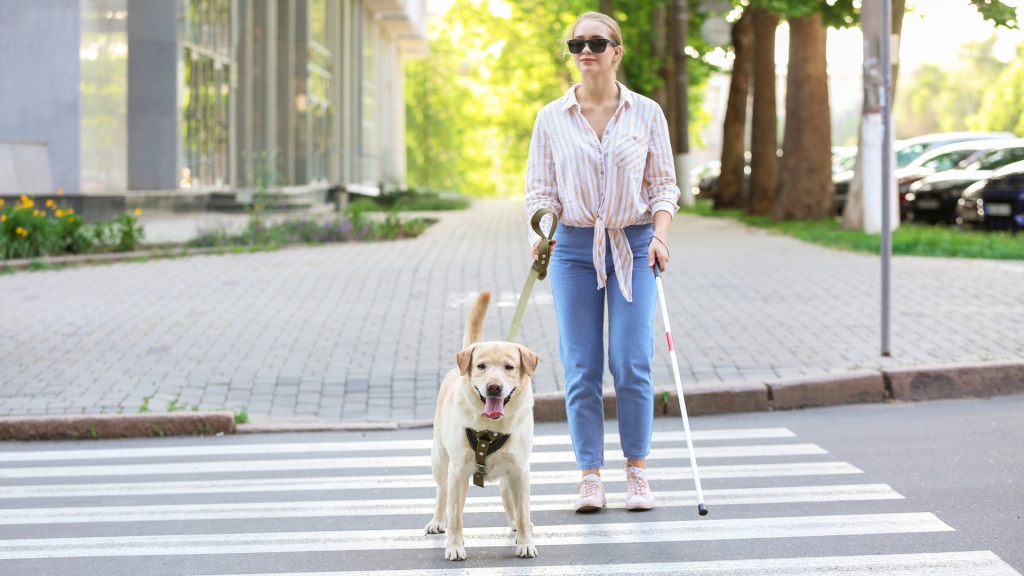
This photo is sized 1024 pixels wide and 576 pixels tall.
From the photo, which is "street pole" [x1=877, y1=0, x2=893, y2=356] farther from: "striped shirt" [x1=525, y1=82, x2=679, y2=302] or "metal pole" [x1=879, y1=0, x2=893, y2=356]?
"striped shirt" [x1=525, y1=82, x2=679, y2=302]

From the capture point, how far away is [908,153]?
26.5m

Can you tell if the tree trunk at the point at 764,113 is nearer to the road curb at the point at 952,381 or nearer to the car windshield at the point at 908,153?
the car windshield at the point at 908,153

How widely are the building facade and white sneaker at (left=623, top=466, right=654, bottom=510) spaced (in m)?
13.8

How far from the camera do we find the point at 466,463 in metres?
4.13

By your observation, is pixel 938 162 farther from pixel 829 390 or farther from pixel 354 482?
pixel 354 482

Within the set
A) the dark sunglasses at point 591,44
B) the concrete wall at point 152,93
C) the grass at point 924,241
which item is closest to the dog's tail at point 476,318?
the dark sunglasses at point 591,44

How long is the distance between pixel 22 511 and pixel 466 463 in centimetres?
237

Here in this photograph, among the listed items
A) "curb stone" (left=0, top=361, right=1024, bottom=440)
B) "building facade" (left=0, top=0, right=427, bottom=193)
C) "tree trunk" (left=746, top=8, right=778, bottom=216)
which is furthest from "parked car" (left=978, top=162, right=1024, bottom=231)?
"building facade" (left=0, top=0, right=427, bottom=193)

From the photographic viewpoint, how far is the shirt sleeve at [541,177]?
481cm

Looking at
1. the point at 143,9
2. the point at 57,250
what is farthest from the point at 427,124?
the point at 57,250

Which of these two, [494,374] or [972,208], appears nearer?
[494,374]

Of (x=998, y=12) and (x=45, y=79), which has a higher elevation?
(x=998, y=12)

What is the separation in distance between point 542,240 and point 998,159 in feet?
62.3

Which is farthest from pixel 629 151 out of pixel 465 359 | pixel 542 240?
pixel 465 359
